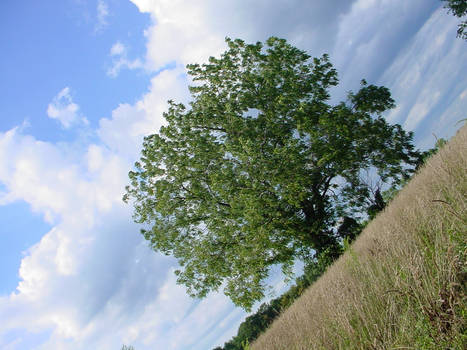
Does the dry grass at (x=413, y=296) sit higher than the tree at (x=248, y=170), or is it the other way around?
the tree at (x=248, y=170)

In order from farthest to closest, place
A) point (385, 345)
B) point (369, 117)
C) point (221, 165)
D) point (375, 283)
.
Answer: point (369, 117), point (221, 165), point (375, 283), point (385, 345)

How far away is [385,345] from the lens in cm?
318

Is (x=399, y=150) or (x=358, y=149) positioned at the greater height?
(x=358, y=149)

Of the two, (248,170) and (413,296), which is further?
(248,170)

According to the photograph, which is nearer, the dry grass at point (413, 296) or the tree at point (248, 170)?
the dry grass at point (413, 296)

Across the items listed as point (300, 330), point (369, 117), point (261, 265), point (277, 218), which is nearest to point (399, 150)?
point (369, 117)

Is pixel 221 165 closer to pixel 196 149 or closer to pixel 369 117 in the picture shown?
pixel 196 149

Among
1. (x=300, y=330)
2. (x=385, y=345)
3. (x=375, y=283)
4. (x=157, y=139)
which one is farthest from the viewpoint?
(x=157, y=139)

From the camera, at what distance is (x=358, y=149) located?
23.5 m

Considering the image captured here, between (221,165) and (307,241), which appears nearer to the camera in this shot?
(221,165)

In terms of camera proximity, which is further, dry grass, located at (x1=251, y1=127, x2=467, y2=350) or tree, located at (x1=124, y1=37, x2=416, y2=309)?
tree, located at (x1=124, y1=37, x2=416, y2=309)

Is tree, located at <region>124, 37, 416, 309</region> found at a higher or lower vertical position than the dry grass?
higher

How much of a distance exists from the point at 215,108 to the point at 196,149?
3.44 m

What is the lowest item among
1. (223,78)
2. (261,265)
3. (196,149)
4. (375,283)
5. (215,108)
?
(375,283)
